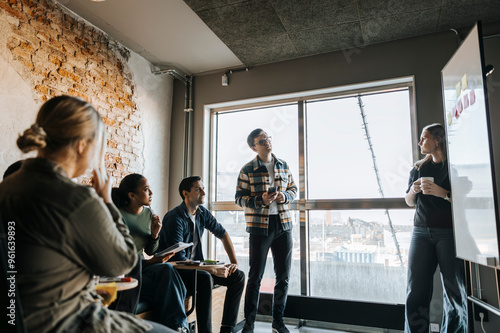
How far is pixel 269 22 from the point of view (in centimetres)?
315

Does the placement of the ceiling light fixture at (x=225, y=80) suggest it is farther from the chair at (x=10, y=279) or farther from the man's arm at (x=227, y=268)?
the chair at (x=10, y=279)

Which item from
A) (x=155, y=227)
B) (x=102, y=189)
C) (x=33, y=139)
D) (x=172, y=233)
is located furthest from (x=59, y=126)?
(x=172, y=233)

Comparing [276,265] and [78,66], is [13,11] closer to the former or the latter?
[78,66]

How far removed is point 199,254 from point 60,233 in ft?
6.71

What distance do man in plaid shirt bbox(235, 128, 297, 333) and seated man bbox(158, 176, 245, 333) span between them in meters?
0.25

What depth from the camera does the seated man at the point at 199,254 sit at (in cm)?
238

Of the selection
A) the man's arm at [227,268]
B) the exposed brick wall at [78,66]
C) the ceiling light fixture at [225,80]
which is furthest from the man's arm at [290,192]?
the exposed brick wall at [78,66]

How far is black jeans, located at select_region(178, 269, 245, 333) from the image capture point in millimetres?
2354

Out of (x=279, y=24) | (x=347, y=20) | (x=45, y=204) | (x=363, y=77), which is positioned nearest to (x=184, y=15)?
(x=279, y=24)

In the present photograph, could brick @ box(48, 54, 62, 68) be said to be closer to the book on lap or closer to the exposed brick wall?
the exposed brick wall

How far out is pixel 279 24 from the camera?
318cm

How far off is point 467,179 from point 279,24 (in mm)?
1922

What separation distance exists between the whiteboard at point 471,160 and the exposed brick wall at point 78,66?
275cm

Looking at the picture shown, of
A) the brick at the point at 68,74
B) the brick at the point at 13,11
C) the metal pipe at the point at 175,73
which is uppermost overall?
the metal pipe at the point at 175,73
